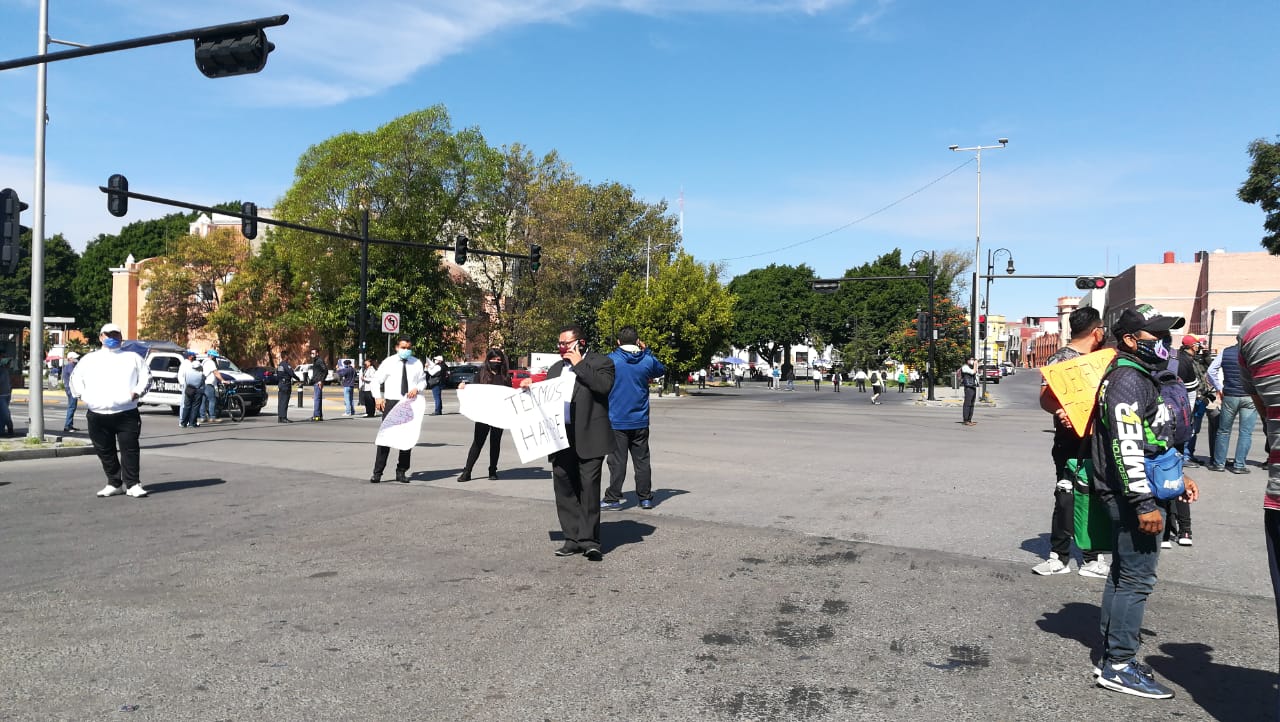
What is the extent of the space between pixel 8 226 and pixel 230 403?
959 cm

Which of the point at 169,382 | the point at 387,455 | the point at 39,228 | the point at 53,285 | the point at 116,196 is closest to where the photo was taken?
the point at 387,455

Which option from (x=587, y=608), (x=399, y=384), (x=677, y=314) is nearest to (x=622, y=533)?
(x=587, y=608)

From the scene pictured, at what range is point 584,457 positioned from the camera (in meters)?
6.98

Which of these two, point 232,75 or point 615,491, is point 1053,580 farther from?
point 232,75

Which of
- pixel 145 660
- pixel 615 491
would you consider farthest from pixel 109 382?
pixel 145 660

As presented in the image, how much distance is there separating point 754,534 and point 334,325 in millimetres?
42650

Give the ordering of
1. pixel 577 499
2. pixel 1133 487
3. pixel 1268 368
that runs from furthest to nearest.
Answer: pixel 577 499, pixel 1133 487, pixel 1268 368

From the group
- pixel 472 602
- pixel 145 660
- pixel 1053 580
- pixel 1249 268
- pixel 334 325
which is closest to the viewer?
pixel 145 660

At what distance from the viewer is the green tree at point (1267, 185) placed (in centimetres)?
3891

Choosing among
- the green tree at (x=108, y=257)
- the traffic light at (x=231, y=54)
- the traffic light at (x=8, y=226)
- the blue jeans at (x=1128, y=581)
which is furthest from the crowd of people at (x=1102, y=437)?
the green tree at (x=108, y=257)

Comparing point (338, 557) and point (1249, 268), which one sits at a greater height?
point (1249, 268)

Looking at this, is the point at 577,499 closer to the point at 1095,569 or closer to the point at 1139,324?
the point at 1095,569

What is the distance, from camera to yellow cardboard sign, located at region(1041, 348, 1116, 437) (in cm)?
565

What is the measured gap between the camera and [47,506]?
9125mm
